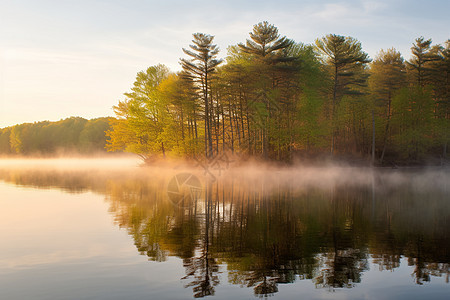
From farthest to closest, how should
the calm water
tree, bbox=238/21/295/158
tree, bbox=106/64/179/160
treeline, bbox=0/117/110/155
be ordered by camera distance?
treeline, bbox=0/117/110/155 < tree, bbox=106/64/179/160 < tree, bbox=238/21/295/158 < the calm water

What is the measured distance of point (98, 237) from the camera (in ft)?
43.4

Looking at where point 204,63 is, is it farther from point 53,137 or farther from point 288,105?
point 53,137

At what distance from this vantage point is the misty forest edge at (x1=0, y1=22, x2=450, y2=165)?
50.6 m

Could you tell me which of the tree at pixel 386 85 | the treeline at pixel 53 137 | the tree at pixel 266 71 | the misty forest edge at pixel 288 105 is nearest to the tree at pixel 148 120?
the misty forest edge at pixel 288 105

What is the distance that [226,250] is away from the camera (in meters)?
11.1

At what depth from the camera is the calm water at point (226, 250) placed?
8.27 m

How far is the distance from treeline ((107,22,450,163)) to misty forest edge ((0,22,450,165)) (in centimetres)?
16

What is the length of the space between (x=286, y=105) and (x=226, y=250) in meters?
45.2

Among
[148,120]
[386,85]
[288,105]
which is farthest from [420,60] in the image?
[148,120]

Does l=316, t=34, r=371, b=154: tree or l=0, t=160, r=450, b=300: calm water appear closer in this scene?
l=0, t=160, r=450, b=300: calm water

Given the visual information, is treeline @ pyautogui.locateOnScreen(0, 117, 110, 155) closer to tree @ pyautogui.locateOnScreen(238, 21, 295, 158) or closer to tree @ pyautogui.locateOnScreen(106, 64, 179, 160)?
tree @ pyautogui.locateOnScreen(106, 64, 179, 160)

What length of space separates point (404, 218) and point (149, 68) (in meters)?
54.7

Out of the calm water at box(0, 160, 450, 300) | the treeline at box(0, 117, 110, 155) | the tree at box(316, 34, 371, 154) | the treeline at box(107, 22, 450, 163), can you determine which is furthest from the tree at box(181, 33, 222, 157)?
the treeline at box(0, 117, 110, 155)

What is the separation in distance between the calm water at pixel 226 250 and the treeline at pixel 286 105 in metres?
31.4
